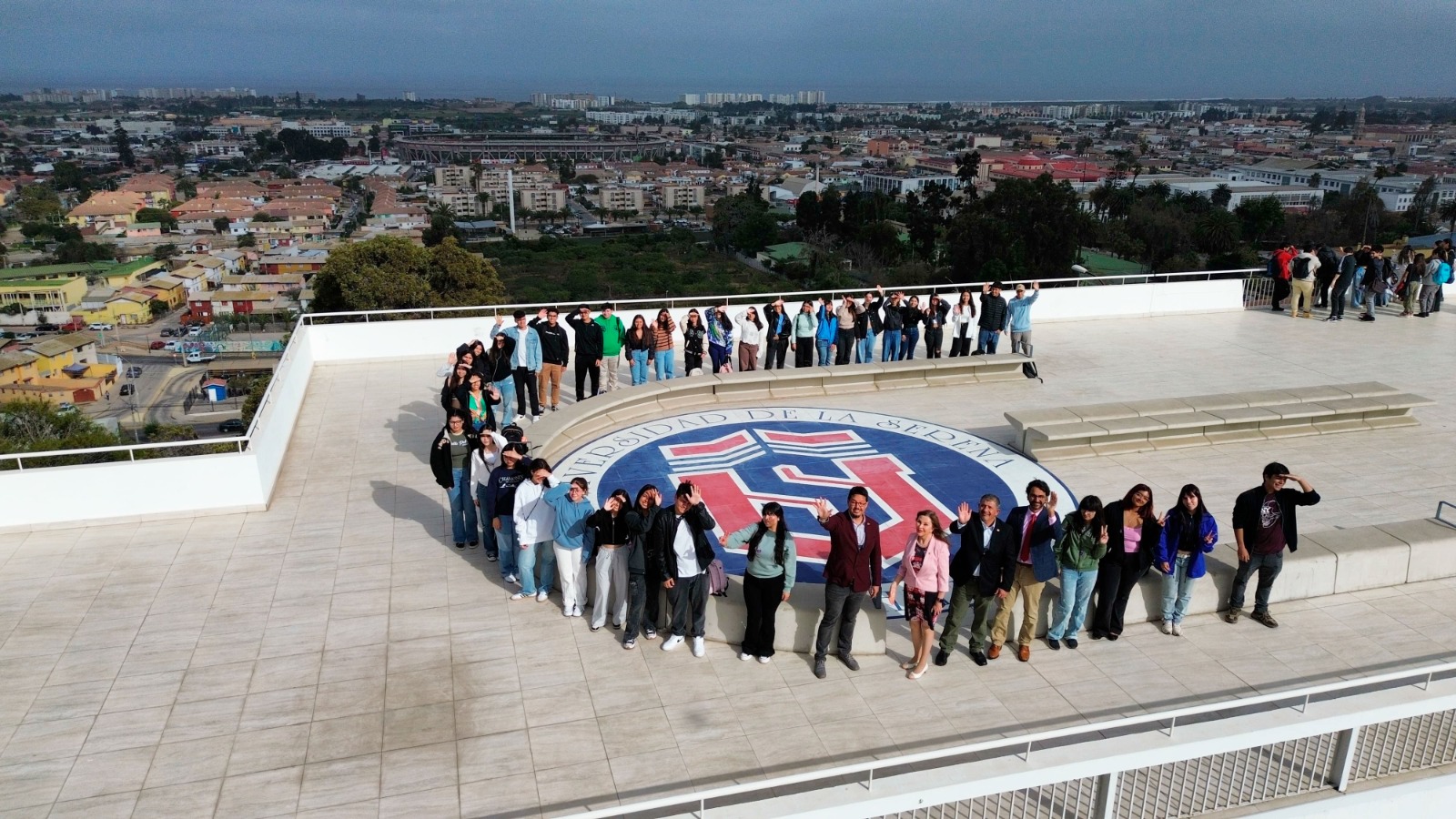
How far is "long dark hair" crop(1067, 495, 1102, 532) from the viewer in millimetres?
6633

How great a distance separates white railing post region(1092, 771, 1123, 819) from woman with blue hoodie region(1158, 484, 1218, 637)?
87.7 inches

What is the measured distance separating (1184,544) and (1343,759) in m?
1.78

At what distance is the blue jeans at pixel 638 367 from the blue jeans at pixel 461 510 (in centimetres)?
492

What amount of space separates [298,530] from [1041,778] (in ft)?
23.9

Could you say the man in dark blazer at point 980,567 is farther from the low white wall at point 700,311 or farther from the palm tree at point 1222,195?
the palm tree at point 1222,195

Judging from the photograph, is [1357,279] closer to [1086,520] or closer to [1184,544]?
[1184,544]

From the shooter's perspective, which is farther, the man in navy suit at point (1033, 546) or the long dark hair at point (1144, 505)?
the long dark hair at point (1144, 505)

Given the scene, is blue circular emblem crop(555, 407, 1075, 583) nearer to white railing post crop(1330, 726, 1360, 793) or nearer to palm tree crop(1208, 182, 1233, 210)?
white railing post crop(1330, 726, 1360, 793)

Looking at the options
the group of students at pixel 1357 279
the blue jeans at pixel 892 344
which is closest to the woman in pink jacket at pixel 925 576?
the blue jeans at pixel 892 344

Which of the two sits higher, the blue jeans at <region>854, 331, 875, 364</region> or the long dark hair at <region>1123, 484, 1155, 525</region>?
the long dark hair at <region>1123, 484, 1155, 525</region>

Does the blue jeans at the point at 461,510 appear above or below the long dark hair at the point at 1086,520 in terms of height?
below

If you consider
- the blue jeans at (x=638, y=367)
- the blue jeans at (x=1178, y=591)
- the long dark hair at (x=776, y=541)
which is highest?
the long dark hair at (x=776, y=541)

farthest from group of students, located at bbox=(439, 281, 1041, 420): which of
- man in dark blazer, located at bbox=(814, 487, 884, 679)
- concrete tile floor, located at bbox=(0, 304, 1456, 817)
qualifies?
man in dark blazer, located at bbox=(814, 487, 884, 679)

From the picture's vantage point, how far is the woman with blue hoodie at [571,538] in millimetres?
7199
